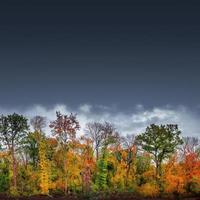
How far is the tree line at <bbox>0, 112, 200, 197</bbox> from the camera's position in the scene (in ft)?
268

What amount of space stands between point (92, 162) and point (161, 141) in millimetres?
18118

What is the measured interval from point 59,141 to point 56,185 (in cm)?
1004

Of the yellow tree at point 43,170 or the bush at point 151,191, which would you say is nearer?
the bush at point 151,191

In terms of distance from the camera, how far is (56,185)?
91.5 metres

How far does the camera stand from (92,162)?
96.7m

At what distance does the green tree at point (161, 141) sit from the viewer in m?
85.4

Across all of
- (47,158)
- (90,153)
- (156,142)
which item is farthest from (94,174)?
(156,142)

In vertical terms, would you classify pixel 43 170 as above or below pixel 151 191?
above

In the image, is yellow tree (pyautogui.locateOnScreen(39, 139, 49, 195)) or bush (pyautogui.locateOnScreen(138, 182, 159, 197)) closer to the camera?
bush (pyautogui.locateOnScreen(138, 182, 159, 197))

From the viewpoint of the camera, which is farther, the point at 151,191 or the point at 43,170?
the point at 43,170

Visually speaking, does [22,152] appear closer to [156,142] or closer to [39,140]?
[39,140]

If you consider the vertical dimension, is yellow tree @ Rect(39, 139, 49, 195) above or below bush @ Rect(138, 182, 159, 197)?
above

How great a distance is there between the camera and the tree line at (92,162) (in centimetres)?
8162

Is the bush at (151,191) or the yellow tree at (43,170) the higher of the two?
the yellow tree at (43,170)
